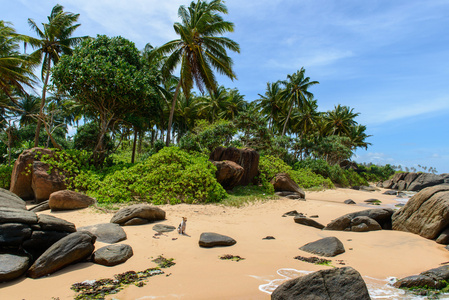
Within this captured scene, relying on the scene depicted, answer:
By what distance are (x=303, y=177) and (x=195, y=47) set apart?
12.4 metres

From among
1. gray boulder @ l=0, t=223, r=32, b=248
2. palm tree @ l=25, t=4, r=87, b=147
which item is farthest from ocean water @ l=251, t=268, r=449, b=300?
palm tree @ l=25, t=4, r=87, b=147

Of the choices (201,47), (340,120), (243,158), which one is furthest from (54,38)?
(340,120)

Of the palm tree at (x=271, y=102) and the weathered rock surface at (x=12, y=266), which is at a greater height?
the palm tree at (x=271, y=102)

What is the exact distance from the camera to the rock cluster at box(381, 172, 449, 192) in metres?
33.4

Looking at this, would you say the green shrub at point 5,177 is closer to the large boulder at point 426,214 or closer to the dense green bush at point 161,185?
the dense green bush at point 161,185

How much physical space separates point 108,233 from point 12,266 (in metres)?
2.14

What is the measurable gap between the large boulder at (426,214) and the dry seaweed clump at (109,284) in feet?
23.4

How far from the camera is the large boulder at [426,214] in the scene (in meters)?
7.45

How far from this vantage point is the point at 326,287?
148 inches

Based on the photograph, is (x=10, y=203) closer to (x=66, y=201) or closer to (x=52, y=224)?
(x=66, y=201)

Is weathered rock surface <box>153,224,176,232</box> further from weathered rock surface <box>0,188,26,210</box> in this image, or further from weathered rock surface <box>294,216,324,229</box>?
weathered rock surface <box>294,216,324,229</box>

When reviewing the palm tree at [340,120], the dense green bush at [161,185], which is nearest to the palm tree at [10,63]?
the dense green bush at [161,185]

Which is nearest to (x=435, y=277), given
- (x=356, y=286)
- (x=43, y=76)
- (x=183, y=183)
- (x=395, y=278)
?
(x=395, y=278)

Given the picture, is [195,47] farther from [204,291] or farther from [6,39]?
[204,291]
